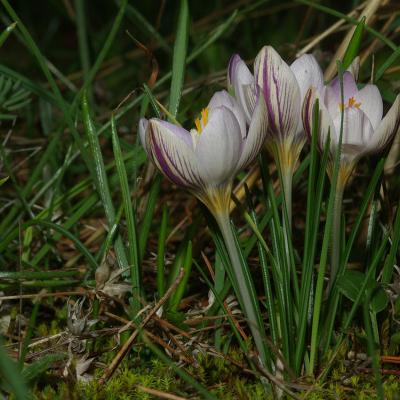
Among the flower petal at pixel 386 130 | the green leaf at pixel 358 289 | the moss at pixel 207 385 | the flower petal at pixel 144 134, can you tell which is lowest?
the moss at pixel 207 385

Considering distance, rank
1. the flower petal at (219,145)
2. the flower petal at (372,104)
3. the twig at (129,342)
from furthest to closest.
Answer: the twig at (129,342), the flower petal at (372,104), the flower petal at (219,145)

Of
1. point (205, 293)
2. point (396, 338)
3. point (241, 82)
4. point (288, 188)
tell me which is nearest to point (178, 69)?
point (241, 82)

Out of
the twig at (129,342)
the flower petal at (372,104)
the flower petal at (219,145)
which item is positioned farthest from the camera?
the twig at (129,342)

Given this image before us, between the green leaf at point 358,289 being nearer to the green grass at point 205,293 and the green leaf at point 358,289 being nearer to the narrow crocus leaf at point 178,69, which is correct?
the green grass at point 205,293

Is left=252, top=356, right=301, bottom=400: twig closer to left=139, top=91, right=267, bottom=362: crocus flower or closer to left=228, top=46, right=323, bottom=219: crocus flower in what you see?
left=139, top=91, right=267, bottom=362: crocus flower

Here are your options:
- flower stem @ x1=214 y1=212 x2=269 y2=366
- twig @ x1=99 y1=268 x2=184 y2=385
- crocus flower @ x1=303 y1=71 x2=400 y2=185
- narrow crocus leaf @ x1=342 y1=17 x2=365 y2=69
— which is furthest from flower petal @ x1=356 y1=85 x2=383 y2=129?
twig @ x1=99 y1=268 x2=184 y2=385

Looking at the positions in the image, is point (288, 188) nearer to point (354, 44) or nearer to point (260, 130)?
point (260, 130)

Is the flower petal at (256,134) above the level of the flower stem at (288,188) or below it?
above

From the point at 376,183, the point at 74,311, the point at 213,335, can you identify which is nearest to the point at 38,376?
the point at 74,311

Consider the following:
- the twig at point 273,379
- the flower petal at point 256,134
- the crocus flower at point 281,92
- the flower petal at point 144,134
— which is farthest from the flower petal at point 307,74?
the twig at point 273,379
